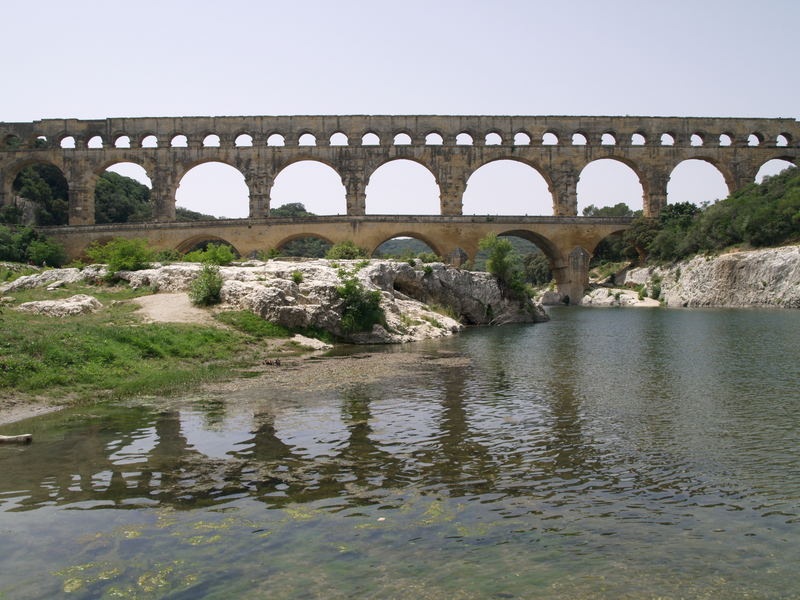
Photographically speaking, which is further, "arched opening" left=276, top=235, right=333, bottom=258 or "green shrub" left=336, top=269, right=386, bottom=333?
"arched opening" left=276, top=235, right=333, bottom=258

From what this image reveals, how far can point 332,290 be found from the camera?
70.8 feet

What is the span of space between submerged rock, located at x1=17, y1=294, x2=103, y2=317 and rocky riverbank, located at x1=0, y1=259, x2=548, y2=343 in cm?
378

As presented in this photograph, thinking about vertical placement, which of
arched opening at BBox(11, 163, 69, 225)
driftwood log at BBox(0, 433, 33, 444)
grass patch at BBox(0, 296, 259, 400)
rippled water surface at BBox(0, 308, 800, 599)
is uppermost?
arched opening at BBox(11, 163, 69, 225)

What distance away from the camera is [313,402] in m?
10.3

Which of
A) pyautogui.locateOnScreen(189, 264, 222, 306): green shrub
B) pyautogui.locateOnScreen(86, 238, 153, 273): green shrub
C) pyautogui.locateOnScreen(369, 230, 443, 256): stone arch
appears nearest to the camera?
pyautogui.locateOnScreen(189, 264, 222, 306): green shrub

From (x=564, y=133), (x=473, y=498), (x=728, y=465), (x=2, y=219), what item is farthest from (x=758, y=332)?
(x=2, y=219)

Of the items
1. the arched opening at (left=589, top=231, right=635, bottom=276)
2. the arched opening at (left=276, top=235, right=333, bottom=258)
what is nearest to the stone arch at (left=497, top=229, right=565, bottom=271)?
the arched opening at (left=589, top=231, right=635, bottom=276)

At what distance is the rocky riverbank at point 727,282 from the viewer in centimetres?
4050

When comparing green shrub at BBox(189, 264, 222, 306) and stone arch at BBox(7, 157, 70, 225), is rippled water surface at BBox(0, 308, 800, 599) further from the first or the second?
stone arch at BBox(7, 157, 70, 225)

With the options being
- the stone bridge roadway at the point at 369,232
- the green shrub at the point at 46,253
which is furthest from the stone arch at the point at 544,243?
the green shrub at the point at 46,253

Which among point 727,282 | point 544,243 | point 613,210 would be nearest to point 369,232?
point 544,243

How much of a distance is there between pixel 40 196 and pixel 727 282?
53.4 meters

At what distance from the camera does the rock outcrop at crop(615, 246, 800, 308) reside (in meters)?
40.4

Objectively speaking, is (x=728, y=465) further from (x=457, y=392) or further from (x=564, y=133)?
(x=564, y=133)
